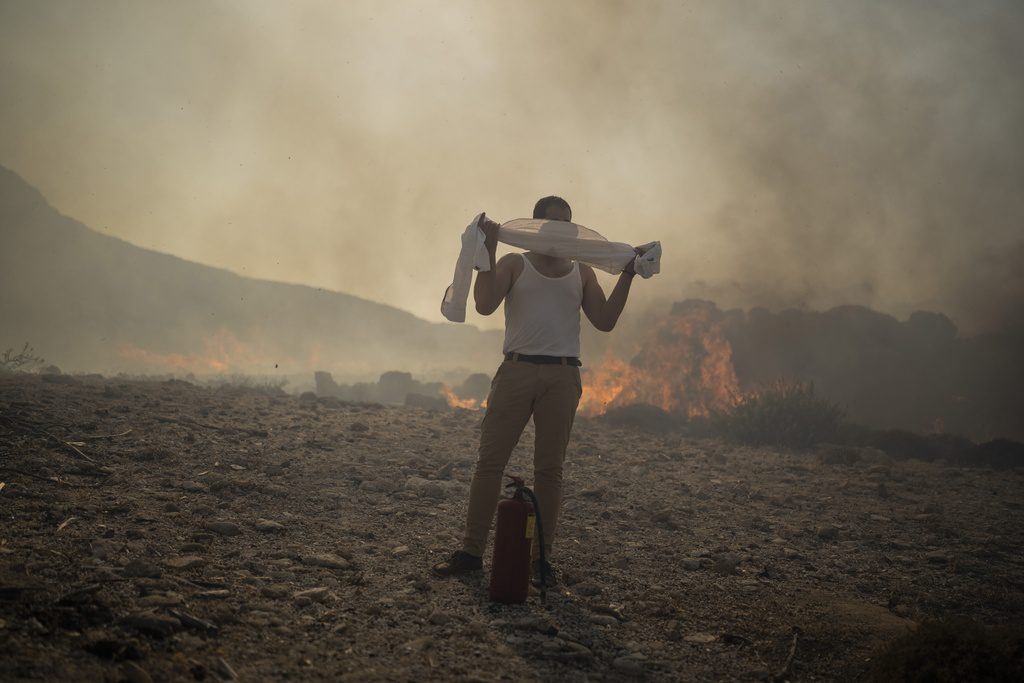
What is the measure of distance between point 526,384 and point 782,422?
9329 millimetres

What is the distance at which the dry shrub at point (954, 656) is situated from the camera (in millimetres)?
2619

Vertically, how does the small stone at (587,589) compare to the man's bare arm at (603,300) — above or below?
below

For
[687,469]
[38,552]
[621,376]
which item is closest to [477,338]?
[621,376]

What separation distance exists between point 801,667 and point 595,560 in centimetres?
181

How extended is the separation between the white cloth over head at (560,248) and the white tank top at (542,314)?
0.53 feet

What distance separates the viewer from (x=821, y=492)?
25.4ft

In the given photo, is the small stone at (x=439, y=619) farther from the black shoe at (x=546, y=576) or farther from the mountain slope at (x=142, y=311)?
the mountain slope at (x=142, y=311)

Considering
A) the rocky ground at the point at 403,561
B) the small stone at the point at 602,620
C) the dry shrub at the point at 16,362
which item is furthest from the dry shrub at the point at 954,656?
the dry shrub at the point at 16,362

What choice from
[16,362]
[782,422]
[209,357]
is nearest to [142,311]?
[209,357]

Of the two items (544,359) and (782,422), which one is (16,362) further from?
(782,422)

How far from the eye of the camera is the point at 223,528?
4.30 m

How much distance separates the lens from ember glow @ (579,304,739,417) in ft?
55.2

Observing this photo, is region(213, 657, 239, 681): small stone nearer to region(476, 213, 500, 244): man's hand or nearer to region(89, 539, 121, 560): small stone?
region(89, 539, 121, 560): small stone

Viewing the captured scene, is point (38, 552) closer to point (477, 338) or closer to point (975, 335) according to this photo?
point (975, 335)
